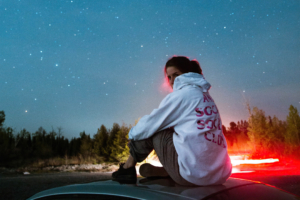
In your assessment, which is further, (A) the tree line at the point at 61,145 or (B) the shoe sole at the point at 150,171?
(A) the tree line at the point at 61,145

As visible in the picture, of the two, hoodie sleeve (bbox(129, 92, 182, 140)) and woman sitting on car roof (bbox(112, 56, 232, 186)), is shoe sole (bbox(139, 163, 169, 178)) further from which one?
hoodie sleeve (bbox(129, 92, 182, 140))

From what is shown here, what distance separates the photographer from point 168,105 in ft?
6.17

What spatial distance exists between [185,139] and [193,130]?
→ 0.09 m

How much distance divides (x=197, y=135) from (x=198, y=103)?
284mm

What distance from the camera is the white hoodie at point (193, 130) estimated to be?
166 cm

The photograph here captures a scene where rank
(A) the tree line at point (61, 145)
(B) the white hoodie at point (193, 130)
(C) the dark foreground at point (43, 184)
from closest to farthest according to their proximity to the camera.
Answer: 1. (B) the white hoodie at point (193, 130)
2. (C) the dark foreground at point (43, 184)
3. (A) the tree line at point (61, 145)

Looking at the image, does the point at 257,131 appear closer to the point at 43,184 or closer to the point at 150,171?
the point at 43,184

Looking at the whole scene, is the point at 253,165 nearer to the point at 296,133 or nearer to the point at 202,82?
the point at 296,133

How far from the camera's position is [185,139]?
172 cm

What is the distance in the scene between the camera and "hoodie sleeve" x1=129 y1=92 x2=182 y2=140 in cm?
186

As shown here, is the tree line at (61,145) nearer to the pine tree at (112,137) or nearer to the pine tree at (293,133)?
the pine tree at (112,137)

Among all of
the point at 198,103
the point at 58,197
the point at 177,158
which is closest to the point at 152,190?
the point at 177,158

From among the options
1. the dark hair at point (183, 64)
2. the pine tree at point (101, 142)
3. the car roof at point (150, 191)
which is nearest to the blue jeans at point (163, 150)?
the car roof at point (150, 191)

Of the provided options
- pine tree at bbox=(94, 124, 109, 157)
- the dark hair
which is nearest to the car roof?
the dark hair
